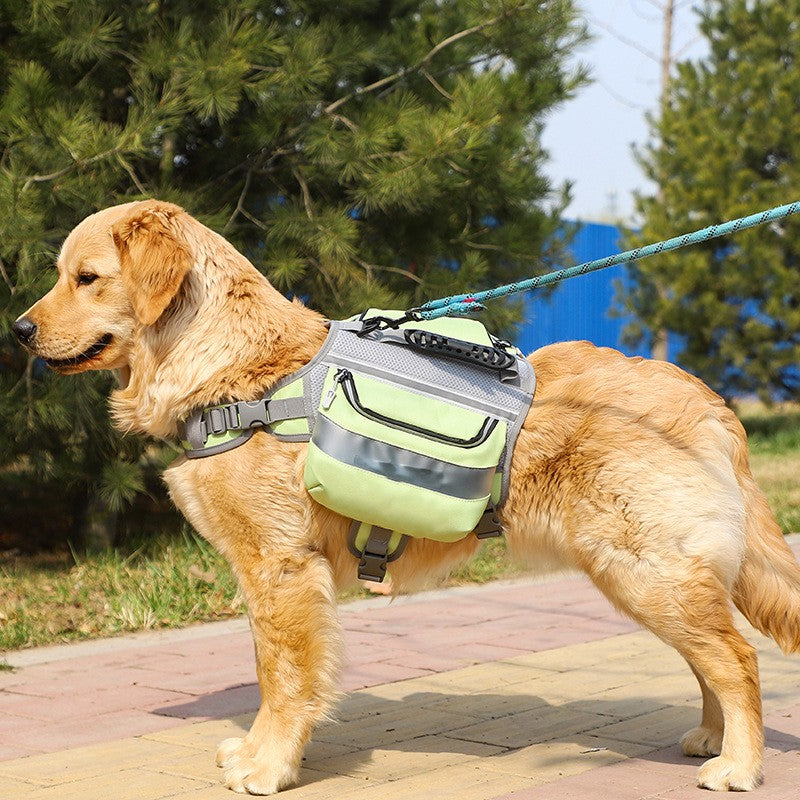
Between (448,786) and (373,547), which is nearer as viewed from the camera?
(448,786)

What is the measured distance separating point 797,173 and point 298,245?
11.2 m

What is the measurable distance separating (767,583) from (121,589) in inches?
157

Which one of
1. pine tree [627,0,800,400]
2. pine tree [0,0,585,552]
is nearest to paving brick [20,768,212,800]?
pine tree [0,0,585,552]

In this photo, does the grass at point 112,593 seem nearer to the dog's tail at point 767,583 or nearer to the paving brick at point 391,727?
the paving brick at point 391,727

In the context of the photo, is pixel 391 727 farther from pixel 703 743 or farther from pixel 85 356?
pixel 85 356

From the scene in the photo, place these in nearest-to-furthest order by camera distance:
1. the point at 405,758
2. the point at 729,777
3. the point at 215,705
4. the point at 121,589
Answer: the point at 729,777 → the point at 405,758 → the point at 215,705 → the point at 121,589

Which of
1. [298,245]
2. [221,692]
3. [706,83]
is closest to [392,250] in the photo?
[298,245]

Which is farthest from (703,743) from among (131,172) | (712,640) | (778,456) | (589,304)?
(589,304)

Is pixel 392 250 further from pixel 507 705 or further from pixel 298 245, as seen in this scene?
pixel 507 705

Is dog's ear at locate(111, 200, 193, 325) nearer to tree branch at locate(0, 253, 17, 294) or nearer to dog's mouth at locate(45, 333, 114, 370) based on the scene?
dog's mouth at locate(45, 333, 114, 370)

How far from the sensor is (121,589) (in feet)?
21.4

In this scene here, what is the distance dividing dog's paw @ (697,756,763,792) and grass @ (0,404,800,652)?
3.23 m

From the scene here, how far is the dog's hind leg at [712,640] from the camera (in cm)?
354

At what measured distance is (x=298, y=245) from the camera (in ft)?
24.4
